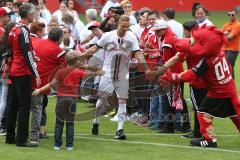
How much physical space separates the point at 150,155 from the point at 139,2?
107 feet

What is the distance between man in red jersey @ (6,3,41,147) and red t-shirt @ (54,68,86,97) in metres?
0.40

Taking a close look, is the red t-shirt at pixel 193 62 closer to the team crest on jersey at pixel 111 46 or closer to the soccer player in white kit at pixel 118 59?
the soccer player in white kit at pixel 118 59

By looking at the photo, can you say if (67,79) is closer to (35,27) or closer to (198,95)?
(35,27)

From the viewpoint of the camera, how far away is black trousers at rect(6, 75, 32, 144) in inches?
460

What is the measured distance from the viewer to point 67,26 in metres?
18.1

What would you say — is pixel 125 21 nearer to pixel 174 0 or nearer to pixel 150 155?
pixel 150 155

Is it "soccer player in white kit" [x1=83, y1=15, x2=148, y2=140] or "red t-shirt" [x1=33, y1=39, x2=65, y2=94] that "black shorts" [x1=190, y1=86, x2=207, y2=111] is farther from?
"red t-shirt" [x1=33, y1=39, x2=65, y2=94]

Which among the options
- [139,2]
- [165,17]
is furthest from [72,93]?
[139,2]

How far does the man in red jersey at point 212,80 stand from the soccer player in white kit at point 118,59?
1.28m

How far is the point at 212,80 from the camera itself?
11.9 metres

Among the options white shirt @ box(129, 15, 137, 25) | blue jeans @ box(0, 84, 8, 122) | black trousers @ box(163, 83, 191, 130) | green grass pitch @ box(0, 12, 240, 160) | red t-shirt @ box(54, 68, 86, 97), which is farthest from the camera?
white shirt @ box(129, 15, 137, 25)

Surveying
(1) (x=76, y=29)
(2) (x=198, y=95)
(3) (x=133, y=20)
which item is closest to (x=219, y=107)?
(2) (x=198, y=95)

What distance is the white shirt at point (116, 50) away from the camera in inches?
509

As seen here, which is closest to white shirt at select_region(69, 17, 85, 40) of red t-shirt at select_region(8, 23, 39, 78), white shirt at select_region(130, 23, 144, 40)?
white shirt at select_region(130, 23, 144, 40)
